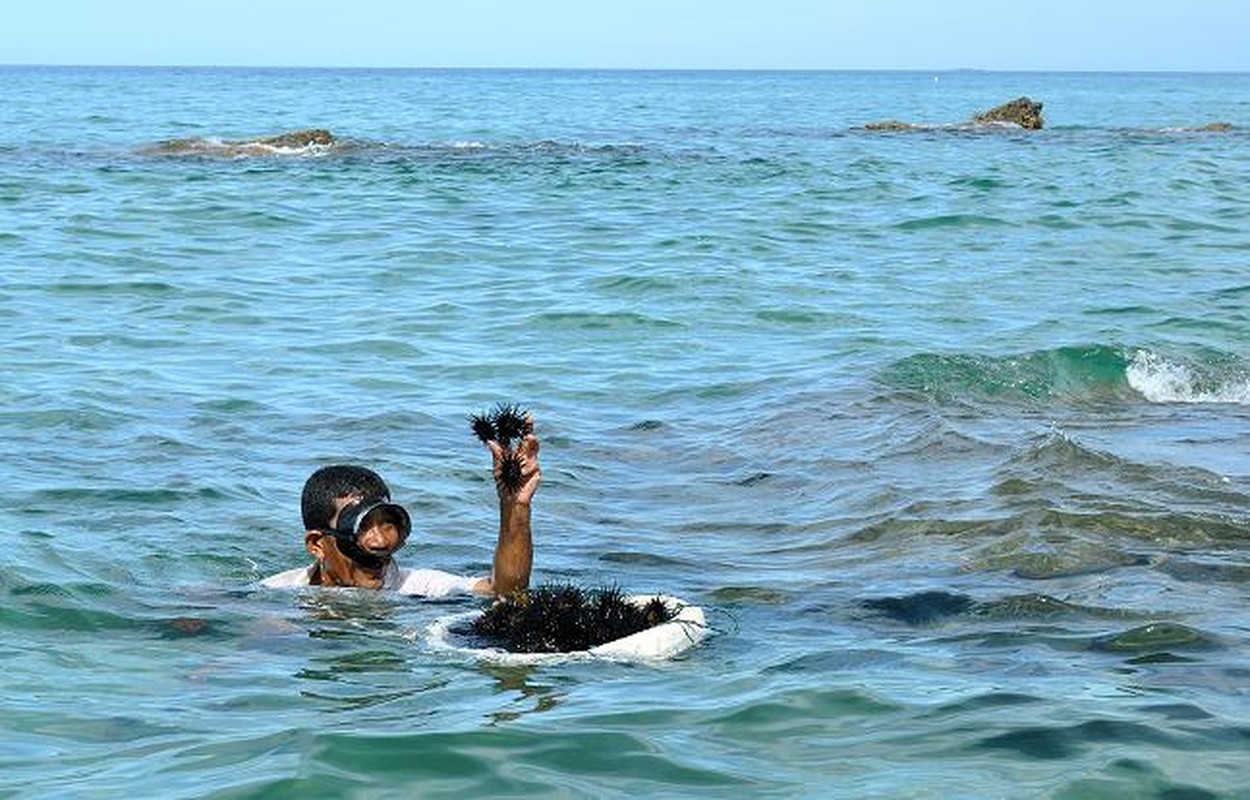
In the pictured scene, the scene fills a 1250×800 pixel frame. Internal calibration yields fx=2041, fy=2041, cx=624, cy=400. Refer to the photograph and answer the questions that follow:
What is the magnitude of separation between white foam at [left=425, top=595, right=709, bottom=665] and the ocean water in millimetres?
49

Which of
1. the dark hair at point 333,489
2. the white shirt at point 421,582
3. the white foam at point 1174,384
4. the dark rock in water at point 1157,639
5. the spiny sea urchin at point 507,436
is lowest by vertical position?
→ the white foam at point 1174,384

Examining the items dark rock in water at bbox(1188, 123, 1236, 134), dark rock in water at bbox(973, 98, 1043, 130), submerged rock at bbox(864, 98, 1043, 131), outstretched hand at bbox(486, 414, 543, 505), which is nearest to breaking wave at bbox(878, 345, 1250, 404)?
outstretched hand at bbox(486, 414, 543, 505)

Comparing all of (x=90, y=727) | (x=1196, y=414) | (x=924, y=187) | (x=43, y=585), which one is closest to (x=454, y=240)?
(x=924, y=187)

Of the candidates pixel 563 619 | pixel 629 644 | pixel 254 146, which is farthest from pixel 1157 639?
pixel 254 146

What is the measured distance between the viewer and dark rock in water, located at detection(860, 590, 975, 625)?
24.9 feet

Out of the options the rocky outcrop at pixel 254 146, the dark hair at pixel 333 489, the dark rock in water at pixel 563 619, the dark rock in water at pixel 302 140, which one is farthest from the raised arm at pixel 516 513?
the dark rock in water at pixel 302 140

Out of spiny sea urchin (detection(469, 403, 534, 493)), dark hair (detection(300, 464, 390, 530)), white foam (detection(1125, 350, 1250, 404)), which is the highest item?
spiny sea urchin (detection(469, 403, 534, 493))

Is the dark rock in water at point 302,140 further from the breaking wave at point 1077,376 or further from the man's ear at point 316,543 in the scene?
the man's ear at point 316,543

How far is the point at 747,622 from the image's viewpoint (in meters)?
7.62

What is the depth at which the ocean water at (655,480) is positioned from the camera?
580cm

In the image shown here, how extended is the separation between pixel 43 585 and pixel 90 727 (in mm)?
2168

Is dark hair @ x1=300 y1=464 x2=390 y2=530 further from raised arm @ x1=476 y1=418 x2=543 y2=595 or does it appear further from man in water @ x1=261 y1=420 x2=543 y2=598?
raised arm @ x1=476 y1=418 x2=543 y2=595

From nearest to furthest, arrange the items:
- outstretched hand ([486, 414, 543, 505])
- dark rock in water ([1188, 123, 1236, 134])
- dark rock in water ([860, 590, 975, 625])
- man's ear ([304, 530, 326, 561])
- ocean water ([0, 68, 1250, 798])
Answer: ocean water ([0, 68, 1250, 798]) → outstretched hand ([486, 414, 543, 505]) → dark rock in water ([860, 590, 975, 625]) → man's ear ([304, 530, 326, 561]) → dark rock in water ([1188, 123, 1236, 134])

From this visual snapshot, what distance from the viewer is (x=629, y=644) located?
21.6 feet
